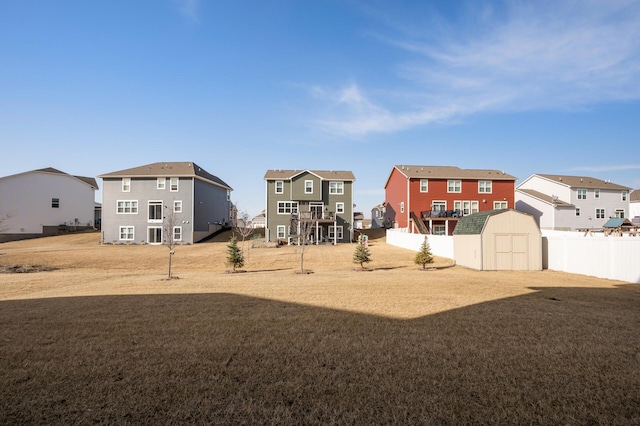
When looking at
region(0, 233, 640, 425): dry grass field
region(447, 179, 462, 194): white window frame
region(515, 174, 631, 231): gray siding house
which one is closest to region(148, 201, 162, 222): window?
region(0, 233, 640, 425): dry grass field

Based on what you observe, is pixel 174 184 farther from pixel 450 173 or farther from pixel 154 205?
pixel 450 173

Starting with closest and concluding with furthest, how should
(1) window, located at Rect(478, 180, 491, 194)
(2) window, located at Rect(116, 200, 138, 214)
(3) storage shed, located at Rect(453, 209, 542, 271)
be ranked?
(3) storage shed, located at Rect(453, 209, 542, 271) → (2) window, located at Rect(116, 200, 138, 214) → (1) window, located at Rect(478, 180, 491, 194)

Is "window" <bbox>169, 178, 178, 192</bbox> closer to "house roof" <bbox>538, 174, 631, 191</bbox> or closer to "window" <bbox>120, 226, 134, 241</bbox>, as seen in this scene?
"window" <bbox>120, 226, 134, 241</bbox>

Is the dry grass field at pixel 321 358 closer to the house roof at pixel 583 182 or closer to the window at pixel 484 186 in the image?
the window at pixel 484 186

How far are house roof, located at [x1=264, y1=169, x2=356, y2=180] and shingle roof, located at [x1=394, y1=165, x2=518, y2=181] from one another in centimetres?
719

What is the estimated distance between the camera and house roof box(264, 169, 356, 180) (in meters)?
45.2

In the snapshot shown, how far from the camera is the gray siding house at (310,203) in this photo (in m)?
44.7

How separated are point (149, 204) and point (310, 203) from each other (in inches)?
772

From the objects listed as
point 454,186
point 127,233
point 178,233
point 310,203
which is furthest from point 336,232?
point 127,233

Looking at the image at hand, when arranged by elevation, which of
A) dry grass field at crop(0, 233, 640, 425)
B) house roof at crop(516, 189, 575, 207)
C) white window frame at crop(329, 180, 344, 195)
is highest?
white window frame at crop(329, 180, 344, 195)

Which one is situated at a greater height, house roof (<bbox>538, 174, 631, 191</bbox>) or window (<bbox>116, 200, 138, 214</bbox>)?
house roof (<bbox>538, 174, 631, 191</bbox>)

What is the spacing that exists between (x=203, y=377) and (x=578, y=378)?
5.72 m

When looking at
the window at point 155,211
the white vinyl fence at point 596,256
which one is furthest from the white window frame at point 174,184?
the white vinyl fence at point 596,256

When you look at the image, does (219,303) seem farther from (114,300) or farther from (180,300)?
(114,300)
